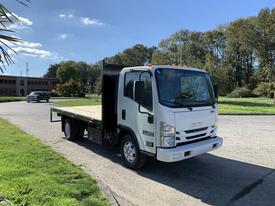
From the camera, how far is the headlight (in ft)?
22.4

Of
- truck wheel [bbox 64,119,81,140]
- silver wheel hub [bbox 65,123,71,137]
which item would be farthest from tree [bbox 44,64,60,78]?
truck wheel [bbox 64,119,81,140]

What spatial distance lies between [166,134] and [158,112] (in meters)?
0.46

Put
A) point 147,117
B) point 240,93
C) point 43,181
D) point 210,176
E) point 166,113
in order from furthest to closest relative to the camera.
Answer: point 240,93 → point 210,176 → point 147,117 → point 166,113 → point 43,181

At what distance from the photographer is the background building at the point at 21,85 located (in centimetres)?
9468

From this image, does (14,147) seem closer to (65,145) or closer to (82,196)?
(65,145)

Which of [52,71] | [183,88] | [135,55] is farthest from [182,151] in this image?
[52,71]

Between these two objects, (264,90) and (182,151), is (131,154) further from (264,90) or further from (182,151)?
(264,90)

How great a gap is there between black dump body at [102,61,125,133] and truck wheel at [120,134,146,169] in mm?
738

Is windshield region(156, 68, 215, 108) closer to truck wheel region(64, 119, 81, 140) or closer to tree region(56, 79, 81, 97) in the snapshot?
truck wheel region(64, 119, 81, 140)

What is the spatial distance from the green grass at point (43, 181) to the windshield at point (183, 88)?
226 centimetres

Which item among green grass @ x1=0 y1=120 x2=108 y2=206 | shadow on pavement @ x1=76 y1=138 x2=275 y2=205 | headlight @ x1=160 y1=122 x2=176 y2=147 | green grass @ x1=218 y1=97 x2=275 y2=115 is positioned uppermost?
headlight @ x1=160 y1=122 x2=176 y2=147

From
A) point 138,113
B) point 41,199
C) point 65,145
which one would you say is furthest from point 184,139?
point 65,145

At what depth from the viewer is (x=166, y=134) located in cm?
683

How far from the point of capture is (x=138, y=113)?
7.47 m
